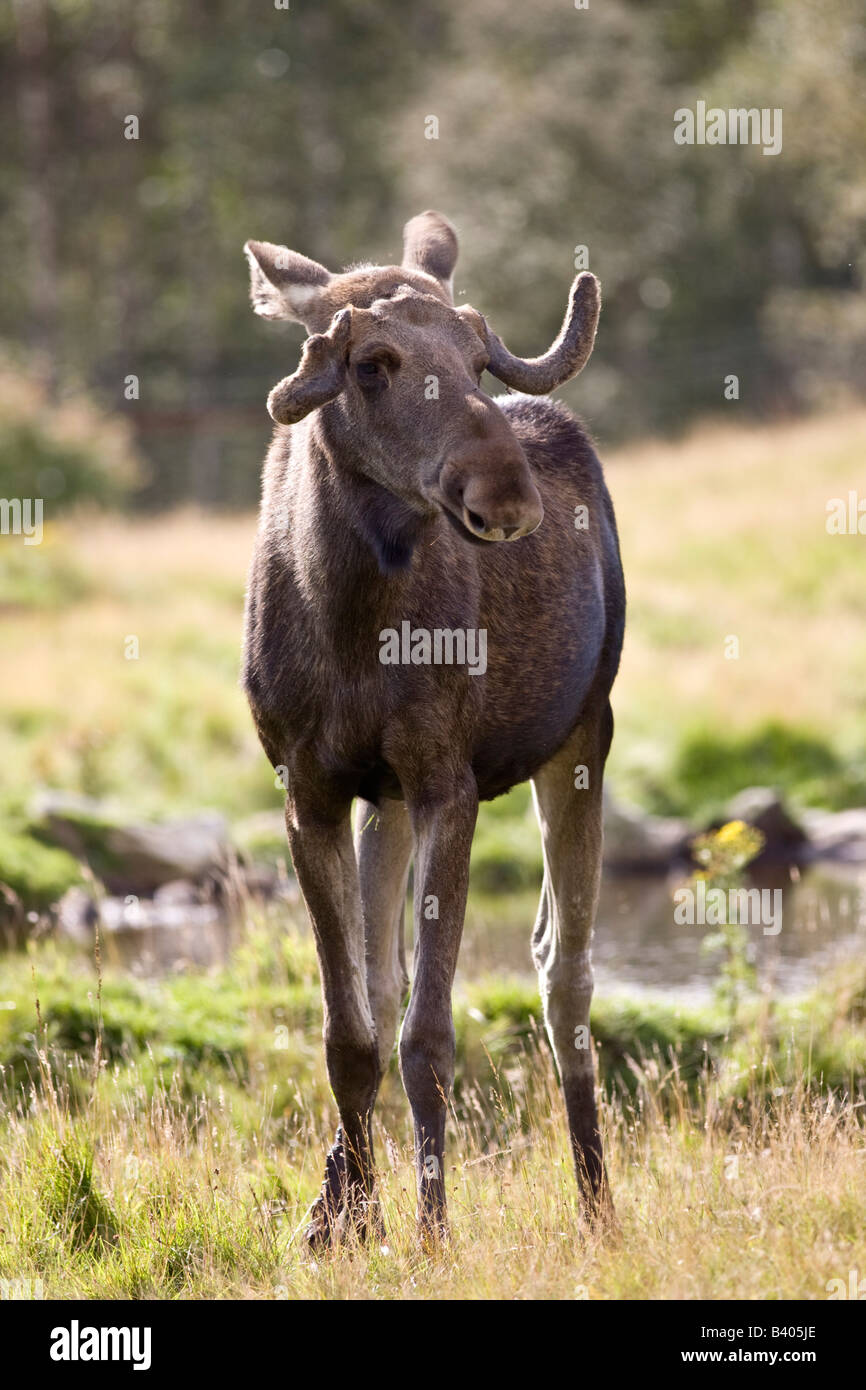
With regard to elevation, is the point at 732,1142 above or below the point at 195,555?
below

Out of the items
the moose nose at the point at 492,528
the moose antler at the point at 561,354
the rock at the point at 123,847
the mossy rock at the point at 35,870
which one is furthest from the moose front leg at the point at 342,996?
the rock at the point at 123,847

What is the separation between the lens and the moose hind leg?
5910 millimetres

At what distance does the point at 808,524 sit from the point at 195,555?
916 centimetres

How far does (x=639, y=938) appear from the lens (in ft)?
40.4

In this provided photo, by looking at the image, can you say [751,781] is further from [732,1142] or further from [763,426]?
[763,426]

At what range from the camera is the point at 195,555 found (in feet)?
82.2

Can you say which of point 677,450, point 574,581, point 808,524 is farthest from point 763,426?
point 574,581

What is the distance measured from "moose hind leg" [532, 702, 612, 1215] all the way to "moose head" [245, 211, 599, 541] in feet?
5.05

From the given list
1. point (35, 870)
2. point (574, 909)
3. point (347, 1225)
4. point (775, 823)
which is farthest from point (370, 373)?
point (775, 823)

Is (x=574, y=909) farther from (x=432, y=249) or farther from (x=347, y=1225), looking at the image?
(x=432, y=249)

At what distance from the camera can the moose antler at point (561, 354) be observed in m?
4.98

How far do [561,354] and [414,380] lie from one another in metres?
0.64

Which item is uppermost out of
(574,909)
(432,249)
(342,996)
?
(432,249)

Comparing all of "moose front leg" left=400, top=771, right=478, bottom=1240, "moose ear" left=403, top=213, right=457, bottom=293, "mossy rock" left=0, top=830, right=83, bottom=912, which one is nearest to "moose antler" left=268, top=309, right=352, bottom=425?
"moose ear" left=403, top=213, right=457, bottom=293
